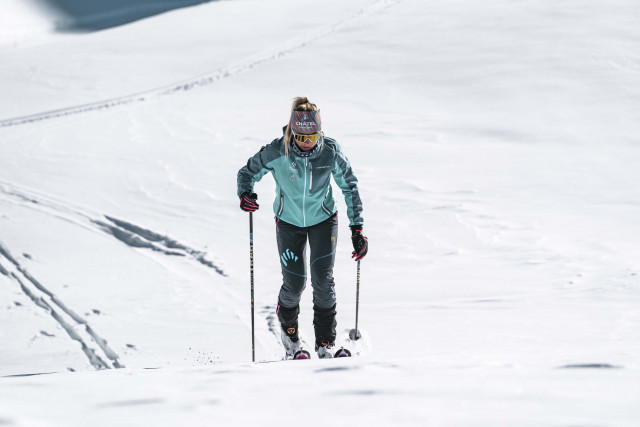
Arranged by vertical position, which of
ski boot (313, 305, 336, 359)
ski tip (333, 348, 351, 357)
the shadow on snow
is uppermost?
the shadow on snow

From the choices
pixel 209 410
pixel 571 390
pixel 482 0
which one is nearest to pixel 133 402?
pixel 209 410

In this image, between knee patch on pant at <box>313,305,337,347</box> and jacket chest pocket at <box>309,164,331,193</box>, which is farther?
knee patch on pant at <box>313,305,337,347</box>

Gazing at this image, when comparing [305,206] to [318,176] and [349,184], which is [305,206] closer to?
[318,176]

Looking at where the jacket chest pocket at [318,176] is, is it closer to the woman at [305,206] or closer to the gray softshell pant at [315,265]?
the woman at [305,206]

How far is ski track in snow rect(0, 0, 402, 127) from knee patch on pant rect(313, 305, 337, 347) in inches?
395

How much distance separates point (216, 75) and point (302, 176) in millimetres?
12321

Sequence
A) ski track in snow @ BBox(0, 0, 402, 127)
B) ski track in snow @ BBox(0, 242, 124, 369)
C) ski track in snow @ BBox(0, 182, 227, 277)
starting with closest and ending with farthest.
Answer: ski track in snow @ BBox(0, 242, 124, 369) < ski track in snow @ BBox(0, 182, 227, 277) < ski track in snow @ BBox(0, 0, 402, 127)

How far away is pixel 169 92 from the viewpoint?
1475cm

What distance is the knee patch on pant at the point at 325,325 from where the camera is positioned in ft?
15.0

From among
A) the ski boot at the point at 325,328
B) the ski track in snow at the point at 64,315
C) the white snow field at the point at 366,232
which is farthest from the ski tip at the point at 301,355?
the ski track in snow at the point at 64,315

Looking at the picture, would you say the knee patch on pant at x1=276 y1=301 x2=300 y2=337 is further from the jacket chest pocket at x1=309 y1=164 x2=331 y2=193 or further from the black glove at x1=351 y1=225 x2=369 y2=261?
the jacket chest pocket at x1=309 y1=164 x2=331 y2=193

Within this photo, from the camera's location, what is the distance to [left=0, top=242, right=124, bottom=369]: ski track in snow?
15.6 feet

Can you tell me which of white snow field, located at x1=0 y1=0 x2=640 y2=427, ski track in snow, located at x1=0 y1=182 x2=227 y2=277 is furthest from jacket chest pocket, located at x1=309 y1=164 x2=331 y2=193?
ski track in snow, located at x1=0 y1=182 x2=227 y2=277

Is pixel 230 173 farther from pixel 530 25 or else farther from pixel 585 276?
pixel 530 25
